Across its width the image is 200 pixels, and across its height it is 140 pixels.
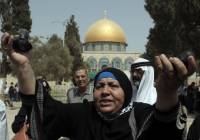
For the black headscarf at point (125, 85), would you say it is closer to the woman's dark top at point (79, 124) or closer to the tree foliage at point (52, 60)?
the woman's dark top at point (79, 124)

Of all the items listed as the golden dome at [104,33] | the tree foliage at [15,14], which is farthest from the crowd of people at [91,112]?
the golden dome at [104,33]

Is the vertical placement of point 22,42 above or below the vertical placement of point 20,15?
below

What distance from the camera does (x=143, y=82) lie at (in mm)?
4781

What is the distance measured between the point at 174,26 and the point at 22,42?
24971 millimetres

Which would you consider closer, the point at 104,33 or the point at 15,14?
the point at 15,14

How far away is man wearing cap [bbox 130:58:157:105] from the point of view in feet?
15.0

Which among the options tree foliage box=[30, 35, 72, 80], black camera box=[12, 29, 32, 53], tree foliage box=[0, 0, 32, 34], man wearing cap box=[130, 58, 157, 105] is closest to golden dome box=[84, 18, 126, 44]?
tree foliage box=[30, 35, 72, 80]

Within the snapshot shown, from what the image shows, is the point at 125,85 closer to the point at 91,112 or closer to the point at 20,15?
the point at 91,112

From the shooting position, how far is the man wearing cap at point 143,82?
4.58 metres

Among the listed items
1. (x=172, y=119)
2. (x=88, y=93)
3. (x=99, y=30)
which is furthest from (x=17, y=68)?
(x=99, y=30)

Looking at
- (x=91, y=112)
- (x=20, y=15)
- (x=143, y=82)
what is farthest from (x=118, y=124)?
(x=20, y=15)

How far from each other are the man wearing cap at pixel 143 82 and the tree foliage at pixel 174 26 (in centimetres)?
1689

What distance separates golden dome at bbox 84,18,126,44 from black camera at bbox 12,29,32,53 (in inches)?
3402

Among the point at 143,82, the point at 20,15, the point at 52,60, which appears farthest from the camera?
the point at 52,60
